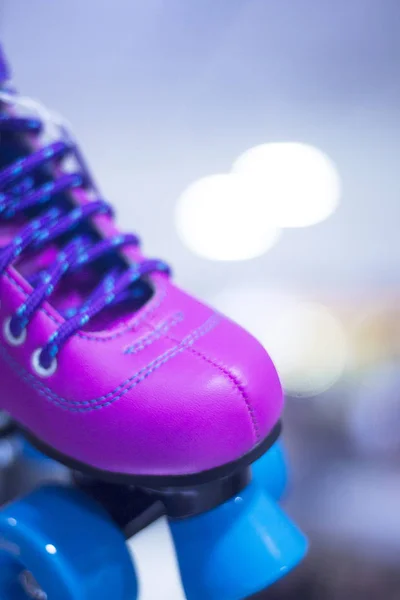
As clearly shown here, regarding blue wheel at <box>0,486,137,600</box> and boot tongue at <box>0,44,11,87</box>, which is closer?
blue wheel at <box>0,486,137,600</box>

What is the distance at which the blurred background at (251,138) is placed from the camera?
95 centimetres

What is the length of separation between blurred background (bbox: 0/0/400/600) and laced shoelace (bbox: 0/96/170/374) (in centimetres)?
42

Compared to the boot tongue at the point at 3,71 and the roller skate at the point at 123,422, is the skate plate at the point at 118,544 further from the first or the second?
the boot tongue at the point at 3,71

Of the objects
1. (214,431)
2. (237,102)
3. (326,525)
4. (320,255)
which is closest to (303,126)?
(237,102)

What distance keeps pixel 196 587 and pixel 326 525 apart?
0.90ft

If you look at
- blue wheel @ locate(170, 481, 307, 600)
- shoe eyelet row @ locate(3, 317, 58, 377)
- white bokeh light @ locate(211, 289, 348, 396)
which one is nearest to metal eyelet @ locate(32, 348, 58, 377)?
shoe eyelet row @ locate(3, 317, 58, 377)

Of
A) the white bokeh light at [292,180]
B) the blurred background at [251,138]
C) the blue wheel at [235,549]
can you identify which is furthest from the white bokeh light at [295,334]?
the blue wheel at [235,549]

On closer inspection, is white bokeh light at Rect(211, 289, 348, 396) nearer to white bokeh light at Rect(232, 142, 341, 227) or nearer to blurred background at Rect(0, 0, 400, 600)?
blurred background at Rect(0, 0, 400, 600)

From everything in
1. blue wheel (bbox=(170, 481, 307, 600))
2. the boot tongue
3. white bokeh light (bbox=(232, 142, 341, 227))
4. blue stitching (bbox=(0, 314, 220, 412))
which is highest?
the boot tongue

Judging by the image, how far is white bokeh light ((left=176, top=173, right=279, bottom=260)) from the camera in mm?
1018

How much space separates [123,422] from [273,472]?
0.17 m

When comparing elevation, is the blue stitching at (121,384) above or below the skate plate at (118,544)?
above

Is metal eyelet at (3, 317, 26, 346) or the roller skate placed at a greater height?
metal eyelet at (3, 317, 26, 346)

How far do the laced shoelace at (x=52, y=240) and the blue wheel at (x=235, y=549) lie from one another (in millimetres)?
149
